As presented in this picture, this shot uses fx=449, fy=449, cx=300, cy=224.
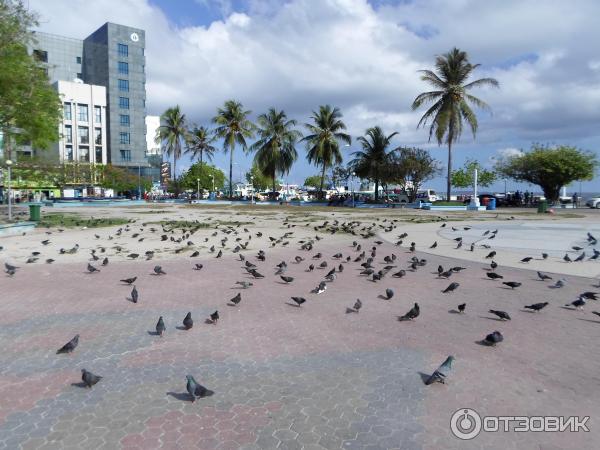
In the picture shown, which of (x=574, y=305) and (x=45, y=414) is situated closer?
(x=45, y=414)

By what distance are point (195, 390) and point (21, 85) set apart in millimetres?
19011

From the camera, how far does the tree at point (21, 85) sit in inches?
680

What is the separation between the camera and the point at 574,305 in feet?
21.0

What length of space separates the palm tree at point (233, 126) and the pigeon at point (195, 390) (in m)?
51.5

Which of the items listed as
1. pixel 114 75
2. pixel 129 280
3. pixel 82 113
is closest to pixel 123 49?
pixel 114 75

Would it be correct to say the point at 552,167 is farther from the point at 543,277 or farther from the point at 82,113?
the point at 82,113

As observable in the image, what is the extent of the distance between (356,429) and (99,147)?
279 ft

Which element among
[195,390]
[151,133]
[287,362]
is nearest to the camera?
[195,390]

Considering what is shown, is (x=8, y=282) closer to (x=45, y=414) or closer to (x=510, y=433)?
(x=45, y=414)

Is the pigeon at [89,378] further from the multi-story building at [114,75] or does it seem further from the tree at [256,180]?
the tree at [256,180]

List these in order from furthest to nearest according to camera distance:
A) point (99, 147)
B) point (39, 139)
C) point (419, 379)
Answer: point (99, 147) < point (39, 139) < point (419, 379)

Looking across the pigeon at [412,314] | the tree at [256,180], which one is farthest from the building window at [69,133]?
the pigeon at [412,314]

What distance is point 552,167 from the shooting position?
146ft

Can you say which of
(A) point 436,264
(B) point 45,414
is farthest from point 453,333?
(A) point 436,264
